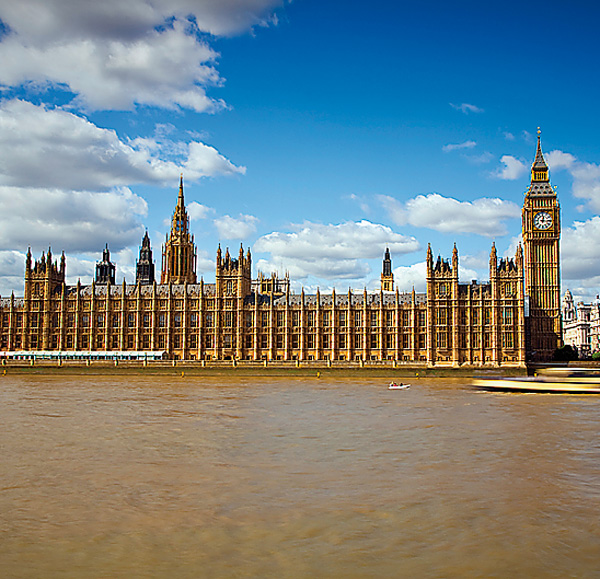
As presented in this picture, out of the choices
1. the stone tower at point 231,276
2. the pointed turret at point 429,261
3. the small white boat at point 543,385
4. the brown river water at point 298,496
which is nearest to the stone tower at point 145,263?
the stone tower at point 231,276

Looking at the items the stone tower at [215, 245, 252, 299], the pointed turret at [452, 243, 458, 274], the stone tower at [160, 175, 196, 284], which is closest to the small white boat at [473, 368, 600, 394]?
the pointed turret at [452, 243, 458, 274]

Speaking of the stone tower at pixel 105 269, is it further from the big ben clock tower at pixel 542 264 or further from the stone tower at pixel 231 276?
the big ben clock tower at pixel 542 264

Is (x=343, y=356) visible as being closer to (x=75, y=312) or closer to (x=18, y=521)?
(x=75, y=312)

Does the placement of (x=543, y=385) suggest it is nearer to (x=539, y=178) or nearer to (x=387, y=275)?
(x=539, y=178)

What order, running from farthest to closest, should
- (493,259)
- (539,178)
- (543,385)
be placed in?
1. (539,178)
2. (493,259)
3. (543,385)

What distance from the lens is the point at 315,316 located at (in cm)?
9175

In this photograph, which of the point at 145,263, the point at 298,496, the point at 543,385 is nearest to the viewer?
the point at 298,496

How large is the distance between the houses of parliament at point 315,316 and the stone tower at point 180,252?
1510 cm

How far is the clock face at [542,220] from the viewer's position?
331 feet

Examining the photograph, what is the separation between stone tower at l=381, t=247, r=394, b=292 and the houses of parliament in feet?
129

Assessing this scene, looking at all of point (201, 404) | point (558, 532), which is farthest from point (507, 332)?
point (558, 532)

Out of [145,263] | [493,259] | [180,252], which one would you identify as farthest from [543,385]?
[145,263]

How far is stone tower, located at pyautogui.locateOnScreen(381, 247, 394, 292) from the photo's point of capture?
13748 cm

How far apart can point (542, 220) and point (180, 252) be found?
205ft
